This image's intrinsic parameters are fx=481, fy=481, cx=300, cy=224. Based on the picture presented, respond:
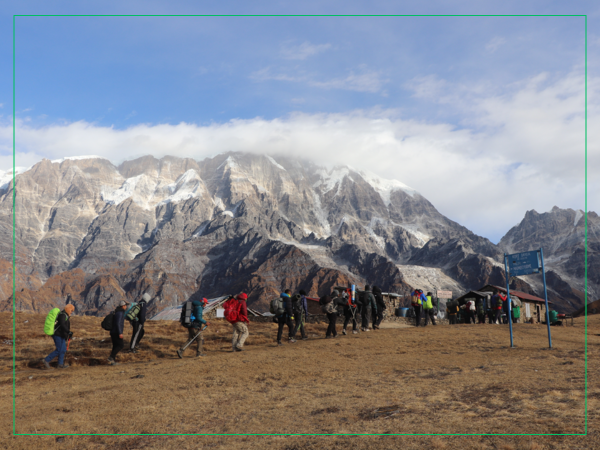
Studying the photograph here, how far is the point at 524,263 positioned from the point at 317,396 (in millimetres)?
10231

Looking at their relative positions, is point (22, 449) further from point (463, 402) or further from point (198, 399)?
point (463, 402)

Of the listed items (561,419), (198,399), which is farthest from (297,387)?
(561,419)

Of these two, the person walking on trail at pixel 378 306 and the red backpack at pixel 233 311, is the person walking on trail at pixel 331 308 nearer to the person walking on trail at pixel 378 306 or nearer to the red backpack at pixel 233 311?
the person walking on trail at pixel 378 306

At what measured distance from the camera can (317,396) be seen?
1048 cm

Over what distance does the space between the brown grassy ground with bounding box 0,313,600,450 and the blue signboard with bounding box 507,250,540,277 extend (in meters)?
2.66

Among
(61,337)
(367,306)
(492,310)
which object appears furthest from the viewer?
(492,310)

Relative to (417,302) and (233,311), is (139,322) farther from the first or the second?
A: (417,302)

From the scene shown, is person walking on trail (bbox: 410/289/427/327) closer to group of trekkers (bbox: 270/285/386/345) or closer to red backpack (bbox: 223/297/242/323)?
group of trekkers (bbox: 270/285/386/345)

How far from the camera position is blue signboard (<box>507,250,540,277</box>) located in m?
16.6

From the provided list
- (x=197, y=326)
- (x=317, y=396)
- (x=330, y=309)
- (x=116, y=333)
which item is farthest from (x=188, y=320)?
(x=317, y=396)

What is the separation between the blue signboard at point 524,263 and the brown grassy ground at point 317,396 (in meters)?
2.66

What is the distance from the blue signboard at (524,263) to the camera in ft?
54.4

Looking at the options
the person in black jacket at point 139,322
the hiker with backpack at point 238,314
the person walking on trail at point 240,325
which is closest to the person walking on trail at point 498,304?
the person walking on trail at point 240,325

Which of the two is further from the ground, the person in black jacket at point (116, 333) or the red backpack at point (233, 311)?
the red backpack at point (233, 311)
